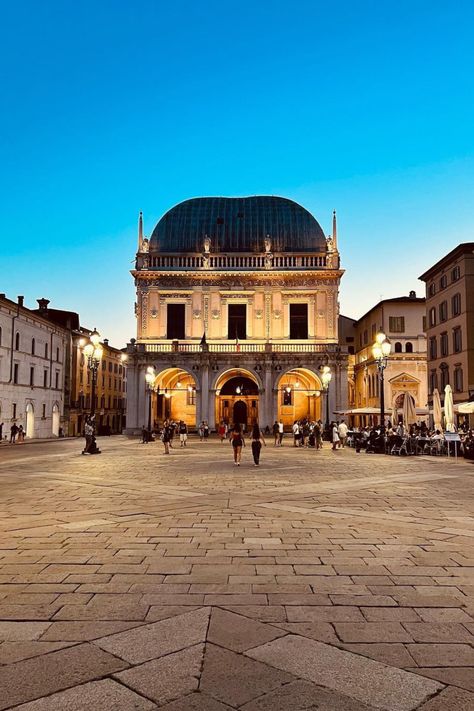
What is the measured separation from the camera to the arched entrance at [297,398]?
51438 mm

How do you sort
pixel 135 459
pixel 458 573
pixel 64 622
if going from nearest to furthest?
pixel 64 622 → pixel 458 573 → pixel 135 459

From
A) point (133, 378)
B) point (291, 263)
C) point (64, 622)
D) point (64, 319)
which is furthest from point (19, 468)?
point (64, 319)

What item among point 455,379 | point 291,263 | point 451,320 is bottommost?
point 455,379

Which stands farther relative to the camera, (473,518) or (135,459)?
(135,459)

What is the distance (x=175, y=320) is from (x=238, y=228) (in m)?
10.7

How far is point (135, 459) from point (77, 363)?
128 feet

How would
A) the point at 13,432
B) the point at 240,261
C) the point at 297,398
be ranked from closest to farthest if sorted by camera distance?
the point at 13,432, the point at 297,398, the point at 240,261

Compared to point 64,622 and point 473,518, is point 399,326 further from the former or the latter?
point 64,622

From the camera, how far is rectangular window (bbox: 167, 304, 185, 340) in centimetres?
5197

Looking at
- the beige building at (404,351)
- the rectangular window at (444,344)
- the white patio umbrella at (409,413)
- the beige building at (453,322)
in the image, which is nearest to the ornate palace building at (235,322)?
the beige building at (453,322)

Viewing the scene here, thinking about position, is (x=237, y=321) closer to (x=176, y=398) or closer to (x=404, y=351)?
(x=176, y=398)

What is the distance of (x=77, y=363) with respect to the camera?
61.0m

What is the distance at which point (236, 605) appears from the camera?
17.6 feet

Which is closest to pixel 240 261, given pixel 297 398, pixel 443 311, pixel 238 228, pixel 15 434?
pixel 238 228
